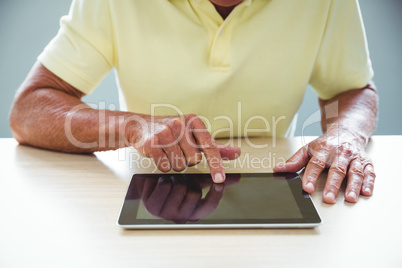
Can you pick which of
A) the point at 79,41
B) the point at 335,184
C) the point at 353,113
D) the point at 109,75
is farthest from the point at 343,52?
the point at 109,75

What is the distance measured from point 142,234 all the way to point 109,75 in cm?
195

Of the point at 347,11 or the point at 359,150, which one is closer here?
the point at 359,150

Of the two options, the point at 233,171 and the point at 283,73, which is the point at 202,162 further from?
the point at 283,73

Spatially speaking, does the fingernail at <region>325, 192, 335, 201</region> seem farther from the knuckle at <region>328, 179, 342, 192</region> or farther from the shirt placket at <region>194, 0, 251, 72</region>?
the shirt placket at <region>194, 0, 251, 72</region>

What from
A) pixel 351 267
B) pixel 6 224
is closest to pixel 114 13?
pixel 6 224

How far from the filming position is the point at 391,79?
255cm

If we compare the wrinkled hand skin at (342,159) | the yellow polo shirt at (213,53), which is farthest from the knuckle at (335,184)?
the yellow polo shirt at (213,53)

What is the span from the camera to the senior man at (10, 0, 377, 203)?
1.01 meters

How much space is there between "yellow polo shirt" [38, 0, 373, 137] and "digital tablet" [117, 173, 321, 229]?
1.18ft

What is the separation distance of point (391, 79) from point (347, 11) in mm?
1625

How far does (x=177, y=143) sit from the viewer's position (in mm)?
886

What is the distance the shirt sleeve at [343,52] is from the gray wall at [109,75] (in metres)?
1.26

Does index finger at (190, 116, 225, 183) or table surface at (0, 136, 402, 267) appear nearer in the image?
table surface at (0, 136, 402, 267)

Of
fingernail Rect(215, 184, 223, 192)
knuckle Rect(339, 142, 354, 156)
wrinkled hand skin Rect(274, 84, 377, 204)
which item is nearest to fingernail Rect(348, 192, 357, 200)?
wrinkled hand skin Rect(274, 84, 377, 204)
